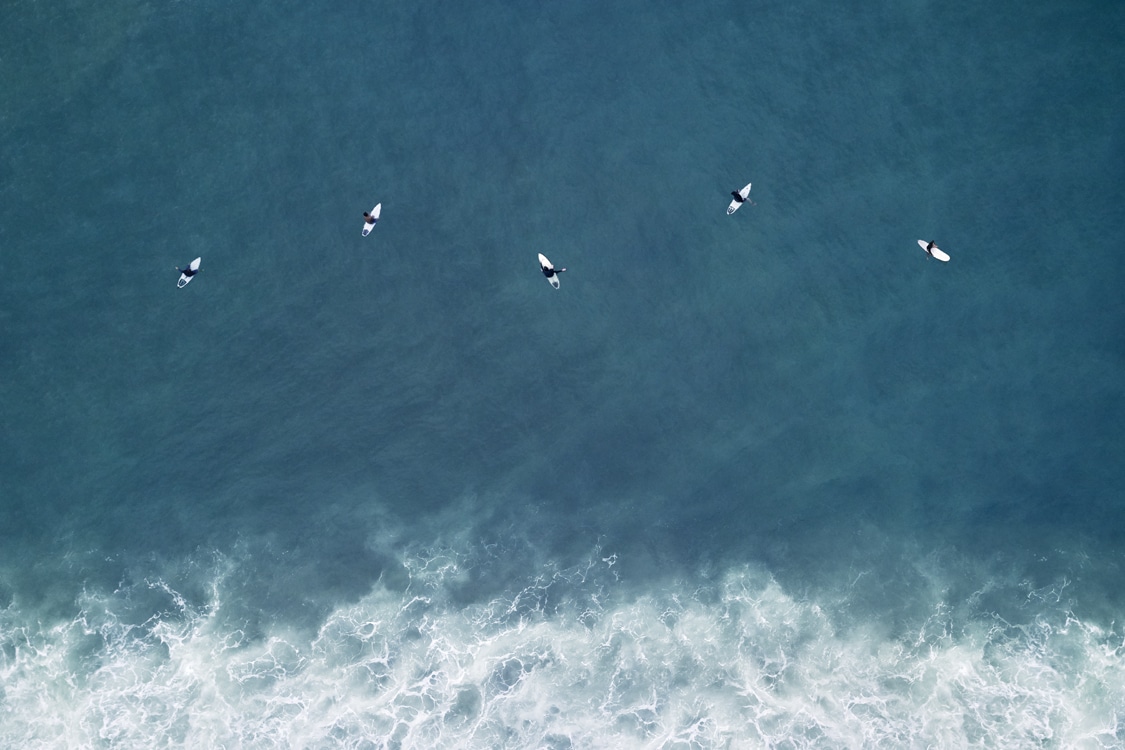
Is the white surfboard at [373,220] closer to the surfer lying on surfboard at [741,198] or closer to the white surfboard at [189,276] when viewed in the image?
the white surfboard at [189,276]

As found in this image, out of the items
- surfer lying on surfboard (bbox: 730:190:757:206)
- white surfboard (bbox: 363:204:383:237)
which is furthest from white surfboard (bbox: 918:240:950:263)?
white surfboard (bbox: 363:204:383:237)

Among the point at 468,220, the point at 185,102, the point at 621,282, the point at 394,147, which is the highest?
the point at 185,102

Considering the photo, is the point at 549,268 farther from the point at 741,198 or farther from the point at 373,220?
the point at 741,198

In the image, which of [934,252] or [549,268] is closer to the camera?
[549,268]

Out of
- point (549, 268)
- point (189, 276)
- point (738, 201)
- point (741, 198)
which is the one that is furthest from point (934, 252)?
point (189, 276)

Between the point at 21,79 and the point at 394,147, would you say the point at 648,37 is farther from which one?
the point at 21,79

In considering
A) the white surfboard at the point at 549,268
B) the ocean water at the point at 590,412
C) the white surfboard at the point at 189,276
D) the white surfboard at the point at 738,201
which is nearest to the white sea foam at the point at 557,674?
the ocean water at the point at 590,412

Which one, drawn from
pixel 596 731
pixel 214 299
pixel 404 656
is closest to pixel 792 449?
pixel 596 731
